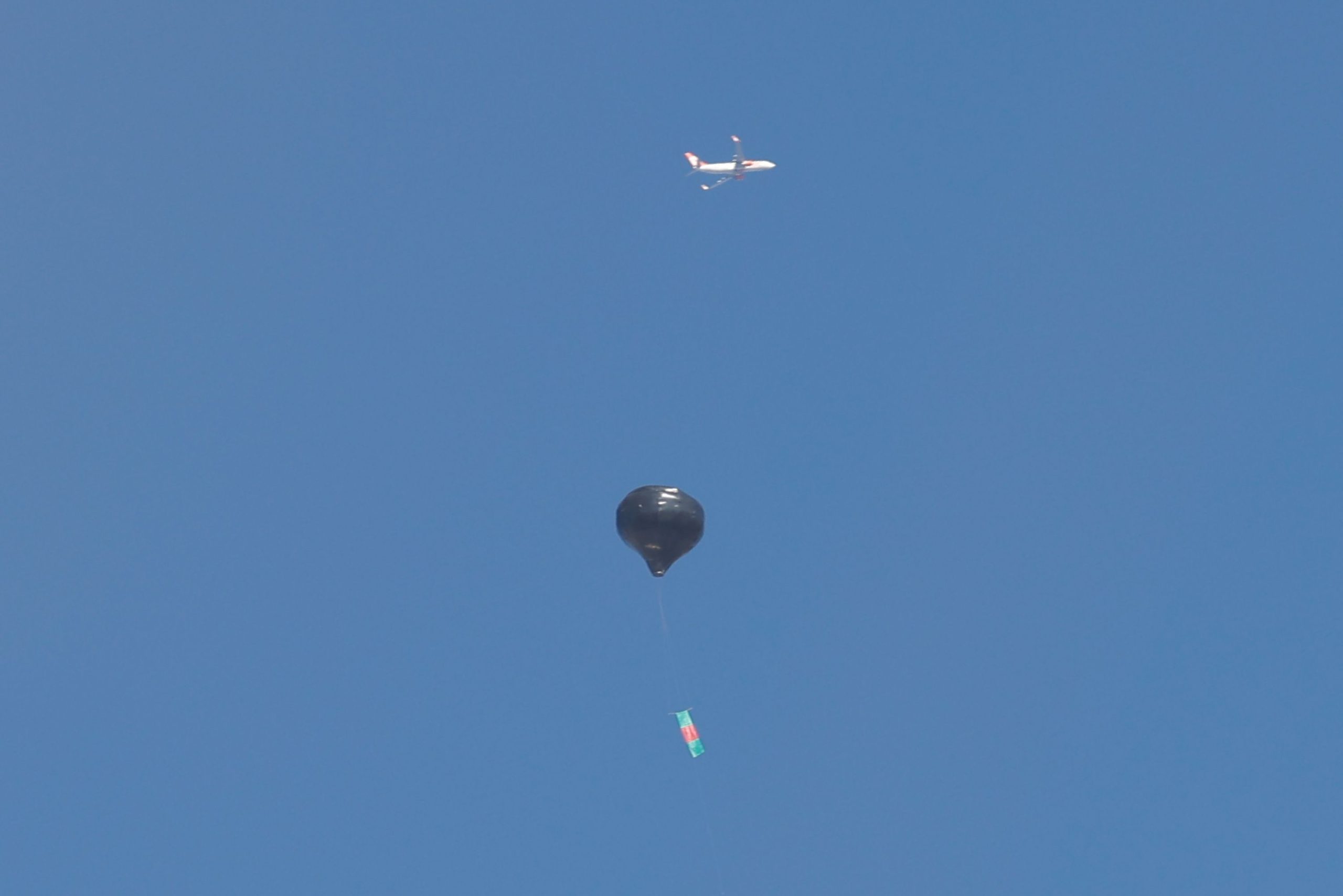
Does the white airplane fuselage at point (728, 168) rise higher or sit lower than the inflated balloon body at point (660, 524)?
higher

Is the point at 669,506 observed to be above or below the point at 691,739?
above

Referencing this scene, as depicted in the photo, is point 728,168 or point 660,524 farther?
point 728,168

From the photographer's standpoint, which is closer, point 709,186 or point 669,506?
point 669,506

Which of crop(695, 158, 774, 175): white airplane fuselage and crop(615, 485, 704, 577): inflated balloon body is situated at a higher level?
crop(695, 158, 774, 175): white airplane fuselage

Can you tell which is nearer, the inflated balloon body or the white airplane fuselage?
the inflated balloon body

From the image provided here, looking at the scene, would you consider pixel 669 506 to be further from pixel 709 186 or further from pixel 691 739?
pixel 709 186

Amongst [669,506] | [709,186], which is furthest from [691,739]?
[709,186]

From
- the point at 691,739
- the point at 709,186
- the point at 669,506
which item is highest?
the point at 709,186

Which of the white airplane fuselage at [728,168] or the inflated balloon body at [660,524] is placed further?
the white airplane fuselage at [728,168]
